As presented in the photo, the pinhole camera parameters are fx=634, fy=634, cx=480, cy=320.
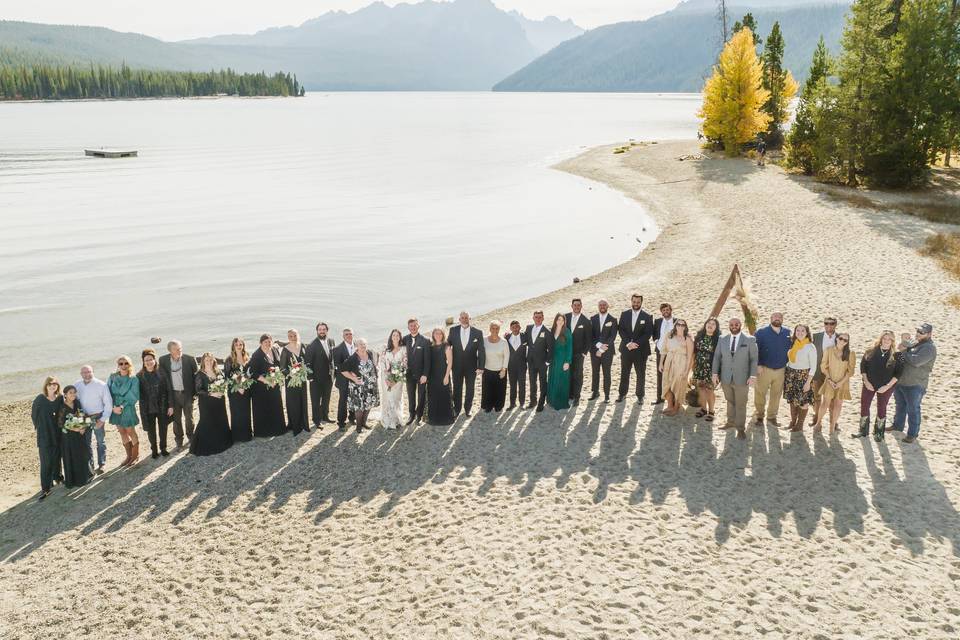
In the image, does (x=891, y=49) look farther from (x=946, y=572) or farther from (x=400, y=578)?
(x=400, y=578)

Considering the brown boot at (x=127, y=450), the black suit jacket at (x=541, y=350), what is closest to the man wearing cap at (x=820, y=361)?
the black suit jacket at (x=541, y=350)

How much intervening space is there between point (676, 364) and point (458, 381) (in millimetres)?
5013

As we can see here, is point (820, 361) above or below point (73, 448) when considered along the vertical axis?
above

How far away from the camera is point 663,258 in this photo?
3250 cm

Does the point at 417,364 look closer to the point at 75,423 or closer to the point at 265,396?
the point at 265,396

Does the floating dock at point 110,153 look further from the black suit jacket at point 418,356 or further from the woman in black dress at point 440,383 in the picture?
the woman in black dress at point 440,383

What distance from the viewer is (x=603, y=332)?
1534 centimetres

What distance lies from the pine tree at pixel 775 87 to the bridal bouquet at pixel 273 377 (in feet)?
209

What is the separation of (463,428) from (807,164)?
1818 inches

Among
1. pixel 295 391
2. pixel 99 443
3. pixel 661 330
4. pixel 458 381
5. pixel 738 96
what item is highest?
pixel 738 96

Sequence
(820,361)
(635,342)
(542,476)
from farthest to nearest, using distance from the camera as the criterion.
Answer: (635,342), (820,361), (542,476)

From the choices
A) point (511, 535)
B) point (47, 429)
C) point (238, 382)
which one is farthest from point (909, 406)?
point (47, 429)

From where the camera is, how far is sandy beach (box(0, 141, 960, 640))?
8875mm

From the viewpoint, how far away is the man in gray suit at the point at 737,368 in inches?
523
